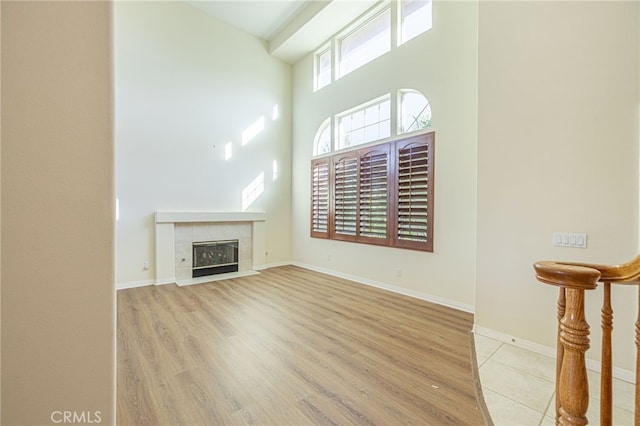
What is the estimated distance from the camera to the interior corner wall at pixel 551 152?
203cm

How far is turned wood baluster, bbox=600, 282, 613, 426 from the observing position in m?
1.00

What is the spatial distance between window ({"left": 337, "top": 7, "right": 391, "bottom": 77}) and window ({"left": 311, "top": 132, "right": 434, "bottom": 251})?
1628 mm

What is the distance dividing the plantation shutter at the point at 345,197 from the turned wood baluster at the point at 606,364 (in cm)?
373

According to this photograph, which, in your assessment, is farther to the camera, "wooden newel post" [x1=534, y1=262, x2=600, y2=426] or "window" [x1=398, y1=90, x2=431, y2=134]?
"window" [x1=398, y1=90, x2=431, y2=134]

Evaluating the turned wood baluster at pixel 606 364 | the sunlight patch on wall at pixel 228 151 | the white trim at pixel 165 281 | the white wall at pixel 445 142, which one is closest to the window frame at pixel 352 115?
the white wall at pixel 445 142

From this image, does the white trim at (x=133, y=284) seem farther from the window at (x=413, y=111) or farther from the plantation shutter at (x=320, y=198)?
the window at (x=413, y=111)

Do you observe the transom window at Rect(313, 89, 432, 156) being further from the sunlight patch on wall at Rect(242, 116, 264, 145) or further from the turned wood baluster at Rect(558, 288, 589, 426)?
the turned wood baluster at Rect(558, 288, 589, 426)

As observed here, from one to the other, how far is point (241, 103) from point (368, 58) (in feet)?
8.48

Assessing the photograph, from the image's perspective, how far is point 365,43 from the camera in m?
4.82

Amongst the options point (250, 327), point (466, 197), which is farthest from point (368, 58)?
point (250, 327)

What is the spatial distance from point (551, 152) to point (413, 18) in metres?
2.98

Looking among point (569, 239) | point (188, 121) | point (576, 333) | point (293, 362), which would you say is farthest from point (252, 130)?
point (576, 333)

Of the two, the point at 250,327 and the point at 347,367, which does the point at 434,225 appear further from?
the point at 250,327

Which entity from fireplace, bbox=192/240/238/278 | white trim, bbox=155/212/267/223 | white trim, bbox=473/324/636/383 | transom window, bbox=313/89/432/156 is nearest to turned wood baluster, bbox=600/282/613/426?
white trim, bbox=473/324/636/383
